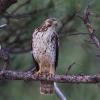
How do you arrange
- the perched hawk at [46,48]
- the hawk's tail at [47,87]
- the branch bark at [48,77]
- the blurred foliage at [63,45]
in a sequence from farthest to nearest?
the blurred foliage at [63,45] < the hawk's tail at [47,87] < the perched hawk at [46,48] < the branch bark at [48,77]

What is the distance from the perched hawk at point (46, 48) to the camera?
13.2 feet

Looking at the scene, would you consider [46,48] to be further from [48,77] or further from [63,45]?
[63,45]

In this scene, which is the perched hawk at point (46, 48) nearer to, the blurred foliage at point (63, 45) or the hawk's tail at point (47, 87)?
the hawk's tail at point (47, 87)

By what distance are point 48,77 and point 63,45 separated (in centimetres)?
169

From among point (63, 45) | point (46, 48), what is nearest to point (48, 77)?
point (46, 48)

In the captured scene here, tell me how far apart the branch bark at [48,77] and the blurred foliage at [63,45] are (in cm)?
67

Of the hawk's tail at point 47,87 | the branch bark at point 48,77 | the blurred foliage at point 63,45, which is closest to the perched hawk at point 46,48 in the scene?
the hawk's tail at point 47,87

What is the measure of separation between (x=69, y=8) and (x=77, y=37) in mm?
815

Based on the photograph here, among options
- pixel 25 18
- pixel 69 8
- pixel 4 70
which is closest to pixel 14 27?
pixel 25 18

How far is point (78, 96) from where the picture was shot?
195 inches

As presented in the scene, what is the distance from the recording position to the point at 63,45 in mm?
5559

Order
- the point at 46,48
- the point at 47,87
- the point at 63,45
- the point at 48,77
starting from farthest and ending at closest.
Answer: the point at 63,45 → the point at 47,87 → the point at 46,48 → the point at 48,77

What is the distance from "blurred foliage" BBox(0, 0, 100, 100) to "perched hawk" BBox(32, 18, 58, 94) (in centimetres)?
33

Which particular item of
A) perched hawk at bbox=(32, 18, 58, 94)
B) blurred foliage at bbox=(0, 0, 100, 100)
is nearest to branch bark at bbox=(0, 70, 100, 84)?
perched hawk at bbox=(32, 18, 58, 94)
